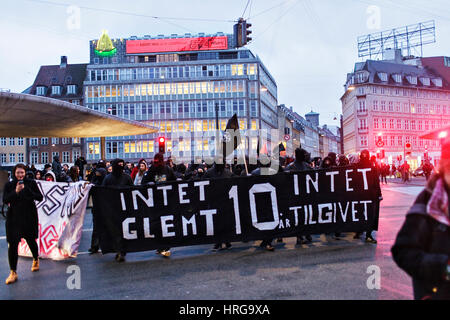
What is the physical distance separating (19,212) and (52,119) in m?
14.6

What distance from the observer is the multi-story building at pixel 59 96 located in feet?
252

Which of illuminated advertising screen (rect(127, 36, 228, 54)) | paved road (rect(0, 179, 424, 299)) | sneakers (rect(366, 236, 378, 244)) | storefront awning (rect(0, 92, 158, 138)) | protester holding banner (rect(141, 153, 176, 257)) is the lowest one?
paved road (rect(0, 179, 424, 299))

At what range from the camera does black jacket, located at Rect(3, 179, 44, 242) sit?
20.9 feet

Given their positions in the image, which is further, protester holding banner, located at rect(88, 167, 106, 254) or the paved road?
protester holding banner, located at rect(88, 167, 106, 254)

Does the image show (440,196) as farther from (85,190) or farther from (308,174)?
(85,190)

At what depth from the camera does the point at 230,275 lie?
6.04m

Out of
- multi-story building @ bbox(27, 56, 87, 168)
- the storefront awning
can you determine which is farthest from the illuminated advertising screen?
the storefront awning

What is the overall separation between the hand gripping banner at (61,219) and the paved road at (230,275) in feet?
0.97

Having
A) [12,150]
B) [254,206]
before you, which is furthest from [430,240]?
[12,150]

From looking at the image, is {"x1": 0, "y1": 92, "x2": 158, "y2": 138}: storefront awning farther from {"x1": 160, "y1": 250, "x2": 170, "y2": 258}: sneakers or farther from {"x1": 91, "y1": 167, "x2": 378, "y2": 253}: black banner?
{"x1": 160, "y1": 250, "x2": 170, "y2": 258}: sneakers

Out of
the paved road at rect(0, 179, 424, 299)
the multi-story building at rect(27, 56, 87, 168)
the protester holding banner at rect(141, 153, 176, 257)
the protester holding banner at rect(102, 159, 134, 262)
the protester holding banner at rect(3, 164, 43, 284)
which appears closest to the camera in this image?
the paved road at rect(0, 179, 424, 299)

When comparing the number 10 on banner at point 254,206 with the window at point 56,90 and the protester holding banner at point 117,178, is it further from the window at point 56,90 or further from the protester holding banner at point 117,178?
the window at point 56,90

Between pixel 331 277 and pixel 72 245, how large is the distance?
15.8 ft

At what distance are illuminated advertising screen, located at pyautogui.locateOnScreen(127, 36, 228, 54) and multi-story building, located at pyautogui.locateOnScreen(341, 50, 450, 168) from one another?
28.1m
